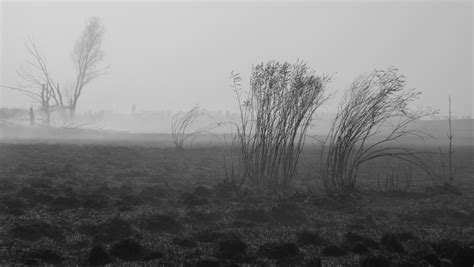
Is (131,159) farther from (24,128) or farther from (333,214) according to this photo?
(24,128)

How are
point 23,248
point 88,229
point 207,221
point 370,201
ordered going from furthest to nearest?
1. point 370,201
2. point 207,221
3. point 88,229
4. point 23,248

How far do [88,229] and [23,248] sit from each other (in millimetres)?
722

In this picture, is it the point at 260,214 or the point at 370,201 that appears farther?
the point at 370,201

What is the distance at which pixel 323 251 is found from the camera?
12.1 feet

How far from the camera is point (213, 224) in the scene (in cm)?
463

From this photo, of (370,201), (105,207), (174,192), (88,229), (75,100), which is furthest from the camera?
(75,100)

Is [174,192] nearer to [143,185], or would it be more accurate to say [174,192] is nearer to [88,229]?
[143,185]

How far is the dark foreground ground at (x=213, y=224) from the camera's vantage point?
347 centimetres

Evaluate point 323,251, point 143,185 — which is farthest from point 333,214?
point 143,185

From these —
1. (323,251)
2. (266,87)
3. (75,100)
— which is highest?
(75,100)

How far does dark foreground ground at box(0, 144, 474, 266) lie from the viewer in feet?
11.4

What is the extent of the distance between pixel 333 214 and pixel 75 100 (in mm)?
33774

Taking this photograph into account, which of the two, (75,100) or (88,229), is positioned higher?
(75,100)

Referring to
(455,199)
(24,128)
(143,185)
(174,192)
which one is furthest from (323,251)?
(24,128)
